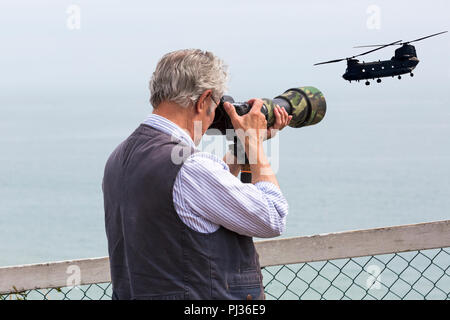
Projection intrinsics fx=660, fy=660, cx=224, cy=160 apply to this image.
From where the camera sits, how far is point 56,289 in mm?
2779

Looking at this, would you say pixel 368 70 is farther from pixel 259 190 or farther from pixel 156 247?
pixel 156 247

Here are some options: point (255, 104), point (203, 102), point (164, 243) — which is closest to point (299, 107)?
point (255, 104)

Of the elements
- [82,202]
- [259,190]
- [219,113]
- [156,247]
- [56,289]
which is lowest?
[82,202]

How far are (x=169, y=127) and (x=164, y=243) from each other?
34cm

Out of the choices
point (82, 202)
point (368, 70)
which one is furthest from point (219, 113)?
point (82, 202)

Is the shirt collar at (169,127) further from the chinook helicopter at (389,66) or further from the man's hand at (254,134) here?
the chinook helicopter at (389,66)

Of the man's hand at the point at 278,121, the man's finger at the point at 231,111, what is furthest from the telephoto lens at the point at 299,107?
the man's finger at the point at 231,111

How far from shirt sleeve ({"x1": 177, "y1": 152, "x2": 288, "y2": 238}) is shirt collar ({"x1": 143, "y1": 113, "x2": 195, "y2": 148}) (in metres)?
Result: 0.09

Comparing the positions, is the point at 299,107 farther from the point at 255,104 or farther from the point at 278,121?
the point at 255,104

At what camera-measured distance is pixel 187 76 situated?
1.88m

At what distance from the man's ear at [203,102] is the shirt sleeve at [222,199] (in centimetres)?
16

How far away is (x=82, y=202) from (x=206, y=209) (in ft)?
135
